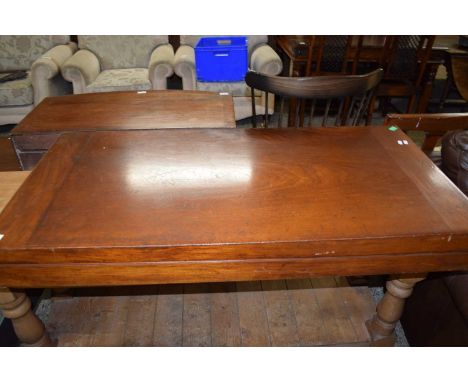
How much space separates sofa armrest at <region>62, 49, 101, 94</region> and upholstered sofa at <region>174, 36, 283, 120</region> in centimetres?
74

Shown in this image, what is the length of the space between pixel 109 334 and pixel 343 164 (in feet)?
3.57

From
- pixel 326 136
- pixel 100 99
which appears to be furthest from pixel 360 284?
pixel 100 99

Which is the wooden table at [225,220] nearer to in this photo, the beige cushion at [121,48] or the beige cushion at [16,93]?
the beige cushion at [16,93]

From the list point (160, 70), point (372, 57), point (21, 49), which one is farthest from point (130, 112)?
point (21, 49)

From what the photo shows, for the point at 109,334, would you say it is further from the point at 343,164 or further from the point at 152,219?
the point at 343,164

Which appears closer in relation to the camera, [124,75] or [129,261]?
[129,261]

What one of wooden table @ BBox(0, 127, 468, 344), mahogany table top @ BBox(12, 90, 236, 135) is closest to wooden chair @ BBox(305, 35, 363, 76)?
mahogany table top @ BBox(12, 90, 236, 135)

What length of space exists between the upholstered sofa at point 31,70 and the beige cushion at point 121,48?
21cm

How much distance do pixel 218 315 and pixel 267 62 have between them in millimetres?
2074

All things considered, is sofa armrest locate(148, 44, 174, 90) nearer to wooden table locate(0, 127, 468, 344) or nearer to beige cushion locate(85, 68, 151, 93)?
beige cushion locate(85, 68, 151, 93)

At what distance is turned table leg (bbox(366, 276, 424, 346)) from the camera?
1.14 metres

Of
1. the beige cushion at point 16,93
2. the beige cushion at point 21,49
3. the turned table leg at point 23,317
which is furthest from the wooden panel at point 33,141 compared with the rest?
the beige cushion at point 21,49

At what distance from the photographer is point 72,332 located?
4.65 ft

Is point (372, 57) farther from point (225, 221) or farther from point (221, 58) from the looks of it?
point (225, 221)
